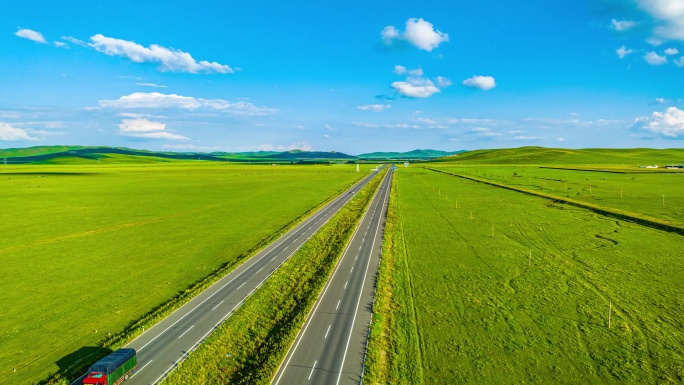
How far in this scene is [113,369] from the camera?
1013 inches

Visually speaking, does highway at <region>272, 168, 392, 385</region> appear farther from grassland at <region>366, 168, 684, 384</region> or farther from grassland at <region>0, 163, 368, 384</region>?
grassland at <region>0, 163, 368, 384</region>

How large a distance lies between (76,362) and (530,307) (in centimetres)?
4598

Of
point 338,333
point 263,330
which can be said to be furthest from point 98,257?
point 338,333

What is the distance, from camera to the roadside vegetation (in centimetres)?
2850

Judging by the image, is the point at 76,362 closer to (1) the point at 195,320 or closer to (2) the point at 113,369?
(2) the point at 113,369

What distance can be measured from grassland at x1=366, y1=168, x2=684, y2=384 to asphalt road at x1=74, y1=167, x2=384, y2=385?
16898 millimetres

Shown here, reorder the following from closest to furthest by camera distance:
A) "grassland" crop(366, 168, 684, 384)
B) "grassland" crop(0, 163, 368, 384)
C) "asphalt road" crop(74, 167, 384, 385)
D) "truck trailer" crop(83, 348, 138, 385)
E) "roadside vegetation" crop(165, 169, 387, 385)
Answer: "truck trailer" crop(83, 348, 138, 385)
"roadside vegetation" crop(165, 169, 387, 385)
"grassland" crop(366, 168, 684, 384)
"asphalt road" crop(74, 167, 384, 385)
"grassland" crop(0, 163, 368, 384)

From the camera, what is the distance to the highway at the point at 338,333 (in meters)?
28.3

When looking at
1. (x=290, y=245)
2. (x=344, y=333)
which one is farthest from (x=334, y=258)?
(x=344, y=333)

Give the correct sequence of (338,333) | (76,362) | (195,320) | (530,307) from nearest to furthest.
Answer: (76,362) → (338,333) → (195,320) → (530,307)

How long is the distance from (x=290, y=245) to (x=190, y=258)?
17.1 metres

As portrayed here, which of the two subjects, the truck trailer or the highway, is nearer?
the truck trailer

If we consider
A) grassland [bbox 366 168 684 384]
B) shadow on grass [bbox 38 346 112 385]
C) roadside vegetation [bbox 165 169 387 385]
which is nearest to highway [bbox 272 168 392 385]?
roadside vegetation [bbox 165 169 387 385]

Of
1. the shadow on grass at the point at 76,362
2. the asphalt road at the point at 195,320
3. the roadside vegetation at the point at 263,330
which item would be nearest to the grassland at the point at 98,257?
the shadow on grass at the point at 76,362
